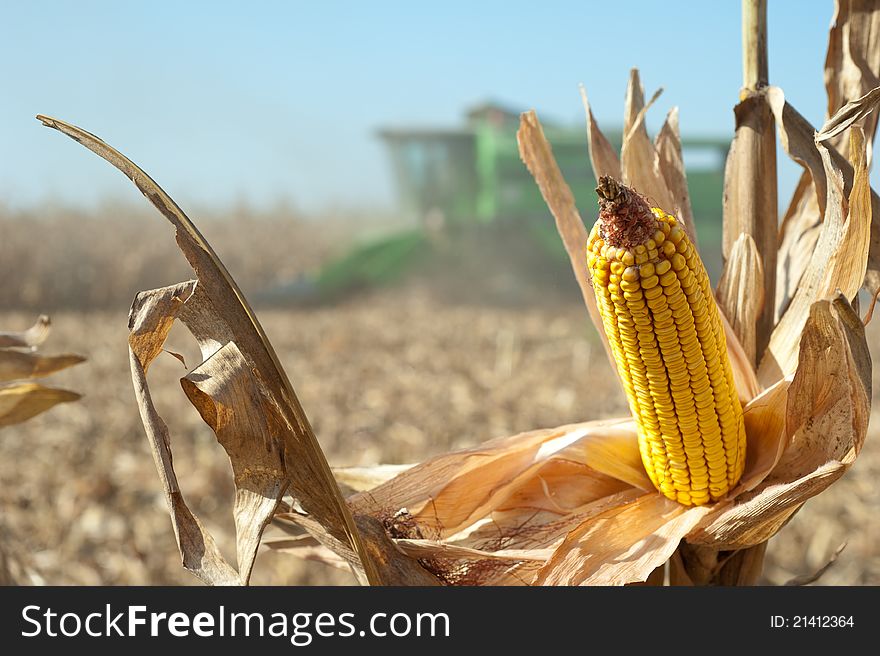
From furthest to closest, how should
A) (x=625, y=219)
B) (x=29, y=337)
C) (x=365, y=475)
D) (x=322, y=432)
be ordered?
(x=322, y=432)
(x=29, y=337)
(x=365, y=475)
(x=625, y=219)

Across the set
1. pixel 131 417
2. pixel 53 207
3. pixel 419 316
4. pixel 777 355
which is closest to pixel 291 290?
pixel 419 316

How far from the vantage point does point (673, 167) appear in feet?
3.71

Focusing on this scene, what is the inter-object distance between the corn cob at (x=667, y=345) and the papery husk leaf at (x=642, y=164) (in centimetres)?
25

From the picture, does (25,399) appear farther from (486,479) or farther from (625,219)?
(625,219)

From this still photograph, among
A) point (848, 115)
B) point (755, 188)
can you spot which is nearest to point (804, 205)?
point (755, 188)

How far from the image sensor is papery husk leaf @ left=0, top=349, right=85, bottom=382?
144 centimetres

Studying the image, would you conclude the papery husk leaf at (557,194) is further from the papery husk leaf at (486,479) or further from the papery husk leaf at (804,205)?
the papery husk leaf at (804,205)

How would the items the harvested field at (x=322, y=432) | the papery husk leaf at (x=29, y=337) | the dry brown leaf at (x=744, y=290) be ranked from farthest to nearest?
1. the harvested field at (x=322, y=432)
2. the papery husk leaf at (x=29, y=337)
3. the dry brown leaf at (x=744, y=290)

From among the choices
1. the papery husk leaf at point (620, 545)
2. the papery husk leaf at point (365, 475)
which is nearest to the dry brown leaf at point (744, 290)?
the papery husk leaf at point (620, 545)

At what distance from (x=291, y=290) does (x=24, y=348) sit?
31.2 ft

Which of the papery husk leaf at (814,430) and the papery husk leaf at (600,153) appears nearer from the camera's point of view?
the papery husk leaf at (814,430)

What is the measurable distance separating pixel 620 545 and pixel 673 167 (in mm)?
524

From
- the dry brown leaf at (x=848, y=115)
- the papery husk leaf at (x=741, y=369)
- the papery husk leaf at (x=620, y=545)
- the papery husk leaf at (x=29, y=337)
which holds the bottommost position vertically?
the papery husk leaf at (x=620, y=545)

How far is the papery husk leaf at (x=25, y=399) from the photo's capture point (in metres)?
1.43
